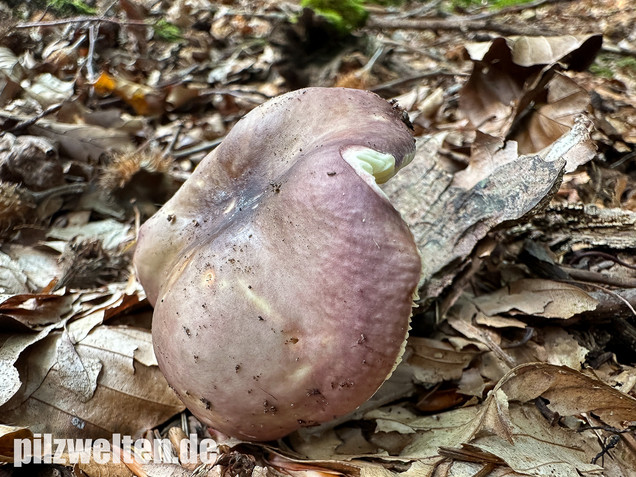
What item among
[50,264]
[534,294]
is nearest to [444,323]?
[534,294]

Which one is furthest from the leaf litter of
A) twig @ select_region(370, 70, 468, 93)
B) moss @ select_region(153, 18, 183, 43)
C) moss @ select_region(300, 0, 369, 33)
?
moss @ select_region(153, 18, 183, 43)

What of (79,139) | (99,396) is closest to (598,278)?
(99,396)

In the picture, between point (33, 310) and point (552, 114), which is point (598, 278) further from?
point (33, 310)

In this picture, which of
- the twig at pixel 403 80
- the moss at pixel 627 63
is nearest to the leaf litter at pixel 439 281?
the twig at pixel 403 80

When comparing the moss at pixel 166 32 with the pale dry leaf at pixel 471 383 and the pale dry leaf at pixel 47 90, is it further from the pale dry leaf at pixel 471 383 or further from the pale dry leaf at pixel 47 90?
the pale dry leaf at pixel 471 383

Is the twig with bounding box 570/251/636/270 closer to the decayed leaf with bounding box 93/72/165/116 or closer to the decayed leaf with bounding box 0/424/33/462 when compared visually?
the decayed leaf with bounding box 0/424/33/462

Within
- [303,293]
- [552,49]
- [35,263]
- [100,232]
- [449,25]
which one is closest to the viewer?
[303,293]
